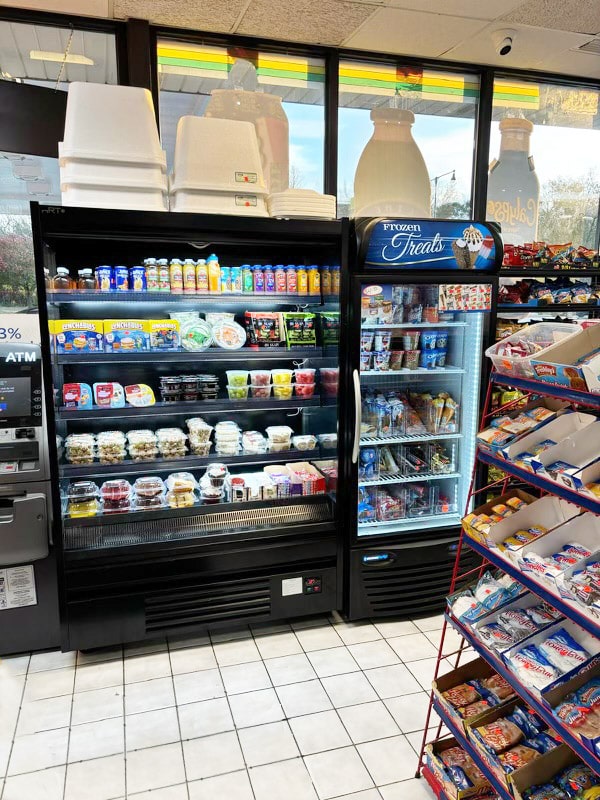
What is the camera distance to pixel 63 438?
3061 mm

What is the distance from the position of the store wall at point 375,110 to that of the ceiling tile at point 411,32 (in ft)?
0.56

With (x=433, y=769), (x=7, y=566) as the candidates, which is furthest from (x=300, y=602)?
(x=7, y=566)

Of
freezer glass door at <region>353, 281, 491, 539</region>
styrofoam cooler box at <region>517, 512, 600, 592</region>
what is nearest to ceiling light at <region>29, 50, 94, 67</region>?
freezer glass door at <region>353, 281, 491, 539</region>

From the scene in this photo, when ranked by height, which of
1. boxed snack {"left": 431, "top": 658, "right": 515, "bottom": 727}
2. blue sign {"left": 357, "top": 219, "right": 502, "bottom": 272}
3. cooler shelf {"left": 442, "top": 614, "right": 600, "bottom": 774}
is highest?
blue sign {"left": 357, "top": 219, "right": 502, "bottom": 272}

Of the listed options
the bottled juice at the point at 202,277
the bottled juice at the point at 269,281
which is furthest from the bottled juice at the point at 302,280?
the bottled juice at the point at 202,277

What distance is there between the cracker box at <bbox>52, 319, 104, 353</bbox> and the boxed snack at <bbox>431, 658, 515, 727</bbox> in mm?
2191

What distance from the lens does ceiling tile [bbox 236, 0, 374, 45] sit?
3.12 metres

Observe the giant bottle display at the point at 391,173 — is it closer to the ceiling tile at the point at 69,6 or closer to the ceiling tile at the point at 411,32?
the ceiling tile at the point at 411,32

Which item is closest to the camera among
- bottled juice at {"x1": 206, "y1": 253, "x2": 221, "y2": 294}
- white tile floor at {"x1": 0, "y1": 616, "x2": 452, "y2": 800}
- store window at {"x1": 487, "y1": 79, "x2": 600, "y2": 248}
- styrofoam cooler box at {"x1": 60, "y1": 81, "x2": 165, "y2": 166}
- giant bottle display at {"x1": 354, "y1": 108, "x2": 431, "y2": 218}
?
white tile floor at {"x1": 0, "y1": 616, "x2": 452, "y2": 800}

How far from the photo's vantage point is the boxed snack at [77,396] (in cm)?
299

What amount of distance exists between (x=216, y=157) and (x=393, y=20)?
138 centimetres

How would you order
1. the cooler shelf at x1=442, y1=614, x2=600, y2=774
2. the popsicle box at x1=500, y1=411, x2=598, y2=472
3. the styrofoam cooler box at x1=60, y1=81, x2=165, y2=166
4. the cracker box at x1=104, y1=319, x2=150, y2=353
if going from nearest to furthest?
the cooler shelf at x1=442, y1=614, x2=600, y2=774, the popsicle box at x1=500, y1=411, x2=598, y2=472, the styrofoam cooler box at x1=60, y1=81, x2=165, y2=166, the cracker box at x1=104, y1=319, x2=150, y2=353

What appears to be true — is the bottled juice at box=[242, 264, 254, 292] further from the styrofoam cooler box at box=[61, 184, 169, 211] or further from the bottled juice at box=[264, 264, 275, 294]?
the styrofoam cooler box at box=[61, 184, 169, 211]

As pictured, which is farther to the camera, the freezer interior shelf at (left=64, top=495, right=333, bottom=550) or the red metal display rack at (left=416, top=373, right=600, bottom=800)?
the freezer interior shelf at (left=64, top=495, right=333, bottom=550)
